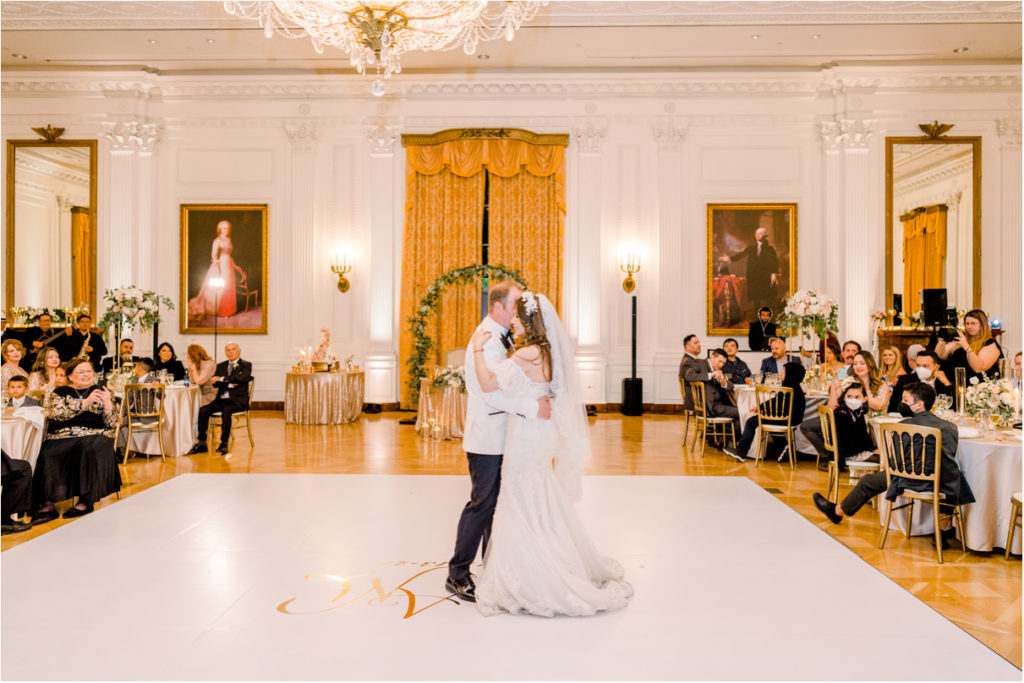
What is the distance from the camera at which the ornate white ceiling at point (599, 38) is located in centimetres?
980

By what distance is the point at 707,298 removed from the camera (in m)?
12.1

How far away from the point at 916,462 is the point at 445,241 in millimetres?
8688

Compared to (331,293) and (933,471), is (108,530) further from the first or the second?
(331,293)

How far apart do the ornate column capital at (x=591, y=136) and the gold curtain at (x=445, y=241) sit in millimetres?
1747

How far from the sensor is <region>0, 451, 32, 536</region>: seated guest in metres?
5.29

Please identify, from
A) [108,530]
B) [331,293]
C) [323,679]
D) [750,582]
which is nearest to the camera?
[323,679]

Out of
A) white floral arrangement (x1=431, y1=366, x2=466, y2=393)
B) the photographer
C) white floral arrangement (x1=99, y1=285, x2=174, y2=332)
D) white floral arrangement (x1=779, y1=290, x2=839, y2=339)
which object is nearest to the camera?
the photographer

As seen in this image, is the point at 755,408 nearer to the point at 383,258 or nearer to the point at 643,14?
the point at 643,14

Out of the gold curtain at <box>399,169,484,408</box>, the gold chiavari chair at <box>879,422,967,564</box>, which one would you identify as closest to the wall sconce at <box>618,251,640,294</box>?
the gold curtain at <box>399,169,484,408</box>

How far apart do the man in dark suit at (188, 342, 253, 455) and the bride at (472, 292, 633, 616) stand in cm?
570

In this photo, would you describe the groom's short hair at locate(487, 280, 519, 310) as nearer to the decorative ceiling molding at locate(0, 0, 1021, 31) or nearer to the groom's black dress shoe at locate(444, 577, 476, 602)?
the groom's black dress shoe at locate(444, 577, 476, 602)

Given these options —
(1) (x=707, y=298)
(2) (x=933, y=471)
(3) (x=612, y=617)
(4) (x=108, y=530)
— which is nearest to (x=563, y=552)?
(3) (x=612, y=617)

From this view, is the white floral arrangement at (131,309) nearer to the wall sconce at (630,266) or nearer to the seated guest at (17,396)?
the seated guest at (17,396)

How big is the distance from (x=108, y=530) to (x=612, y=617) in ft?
12.2
